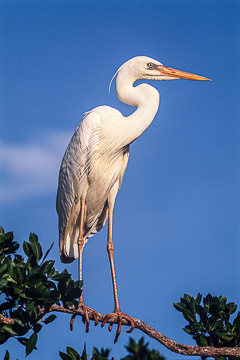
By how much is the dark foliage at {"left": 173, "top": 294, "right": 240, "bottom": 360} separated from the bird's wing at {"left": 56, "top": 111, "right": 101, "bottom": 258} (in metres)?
1.62

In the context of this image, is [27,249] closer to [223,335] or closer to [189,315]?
[189,315]

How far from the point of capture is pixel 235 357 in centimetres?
402

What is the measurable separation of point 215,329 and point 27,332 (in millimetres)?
1576

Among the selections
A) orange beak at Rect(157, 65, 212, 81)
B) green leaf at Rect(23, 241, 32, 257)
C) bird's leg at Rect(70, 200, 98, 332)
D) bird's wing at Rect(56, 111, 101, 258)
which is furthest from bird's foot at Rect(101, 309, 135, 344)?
orange beak at Rect(157, 65, 212, 81)

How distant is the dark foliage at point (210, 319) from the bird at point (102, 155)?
892 millimetres

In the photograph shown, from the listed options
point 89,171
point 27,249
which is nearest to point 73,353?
point 27,249

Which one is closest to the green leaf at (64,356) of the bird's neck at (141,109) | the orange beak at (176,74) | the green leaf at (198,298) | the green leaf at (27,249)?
the green leaf at (27,249)

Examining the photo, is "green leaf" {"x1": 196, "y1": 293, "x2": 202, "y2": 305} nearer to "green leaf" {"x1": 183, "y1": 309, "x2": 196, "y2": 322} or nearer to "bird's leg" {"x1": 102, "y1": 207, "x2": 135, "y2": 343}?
"green leaf" {"x1": 183, "y1": 309, "x2": 196, "y2": 322}

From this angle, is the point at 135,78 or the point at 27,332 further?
the point at 135,78

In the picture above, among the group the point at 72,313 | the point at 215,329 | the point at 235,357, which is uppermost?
the point at 72,313

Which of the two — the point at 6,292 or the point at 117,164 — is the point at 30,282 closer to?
the point at 6,292

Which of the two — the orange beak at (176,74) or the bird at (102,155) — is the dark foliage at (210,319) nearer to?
the bird at (102,155)

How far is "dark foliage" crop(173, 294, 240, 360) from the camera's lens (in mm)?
4180

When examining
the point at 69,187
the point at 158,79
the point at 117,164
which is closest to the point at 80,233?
the point at 69,187
